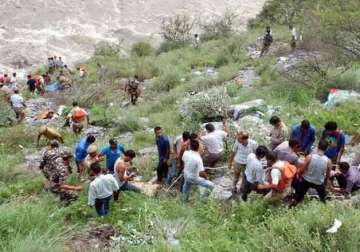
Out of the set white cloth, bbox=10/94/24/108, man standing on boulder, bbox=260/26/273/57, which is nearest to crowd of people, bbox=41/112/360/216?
white cloth, bbox=10/94/24/108

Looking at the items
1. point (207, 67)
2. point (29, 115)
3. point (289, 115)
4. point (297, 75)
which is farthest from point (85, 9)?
point (289, 115)

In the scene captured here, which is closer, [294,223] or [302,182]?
[294,223]

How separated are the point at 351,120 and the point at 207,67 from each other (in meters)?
11.8

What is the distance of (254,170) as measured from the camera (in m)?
7.30

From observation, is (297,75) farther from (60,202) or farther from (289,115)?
(60,202)

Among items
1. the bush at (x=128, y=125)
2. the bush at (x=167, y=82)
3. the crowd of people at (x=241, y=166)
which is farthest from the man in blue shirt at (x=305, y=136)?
the bush at (x=167, y=82)

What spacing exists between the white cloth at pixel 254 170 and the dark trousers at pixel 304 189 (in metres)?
0.48

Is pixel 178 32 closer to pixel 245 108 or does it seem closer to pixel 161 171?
pixel 245 108

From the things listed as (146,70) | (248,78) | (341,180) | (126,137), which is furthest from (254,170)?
(146,70)

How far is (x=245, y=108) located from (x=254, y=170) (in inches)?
209

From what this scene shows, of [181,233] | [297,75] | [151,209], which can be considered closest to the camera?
[181,233]

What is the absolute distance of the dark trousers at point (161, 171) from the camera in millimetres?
9282

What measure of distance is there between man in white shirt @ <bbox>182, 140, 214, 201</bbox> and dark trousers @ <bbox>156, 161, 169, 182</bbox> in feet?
4.19

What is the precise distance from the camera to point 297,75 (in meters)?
14.9
